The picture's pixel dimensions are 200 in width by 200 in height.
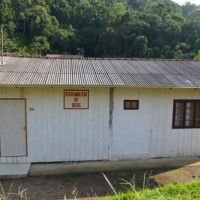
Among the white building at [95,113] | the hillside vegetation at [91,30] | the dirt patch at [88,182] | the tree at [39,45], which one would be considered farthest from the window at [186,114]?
the tree at [39,45]

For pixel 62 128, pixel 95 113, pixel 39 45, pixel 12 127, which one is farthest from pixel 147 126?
pixel 39 45

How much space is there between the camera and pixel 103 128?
23.9ft

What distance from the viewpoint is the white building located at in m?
6.93

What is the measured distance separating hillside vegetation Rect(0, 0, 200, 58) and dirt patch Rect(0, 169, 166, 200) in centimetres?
4075

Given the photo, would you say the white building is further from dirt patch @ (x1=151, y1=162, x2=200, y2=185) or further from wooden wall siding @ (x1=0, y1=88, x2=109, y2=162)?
dirt patch @ (x1=151, y1=162, x2=200, y2=185)

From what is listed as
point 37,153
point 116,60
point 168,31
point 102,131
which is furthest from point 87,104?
point 168,31

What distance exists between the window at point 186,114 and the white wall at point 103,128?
166 mm

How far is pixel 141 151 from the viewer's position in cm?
752

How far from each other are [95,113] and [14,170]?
9.14 ft

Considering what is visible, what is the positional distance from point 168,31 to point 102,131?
160 ft

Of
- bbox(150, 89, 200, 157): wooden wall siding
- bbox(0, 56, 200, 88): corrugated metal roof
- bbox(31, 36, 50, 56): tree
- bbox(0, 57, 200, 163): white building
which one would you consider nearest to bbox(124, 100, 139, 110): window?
bbox(0, 57, 200, 163): white building

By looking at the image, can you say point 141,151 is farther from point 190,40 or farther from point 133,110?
point 190,40

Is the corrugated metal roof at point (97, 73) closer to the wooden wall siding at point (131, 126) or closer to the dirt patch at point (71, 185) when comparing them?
the wooden wall siding at point (131, 126)

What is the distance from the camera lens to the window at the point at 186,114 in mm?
7637
